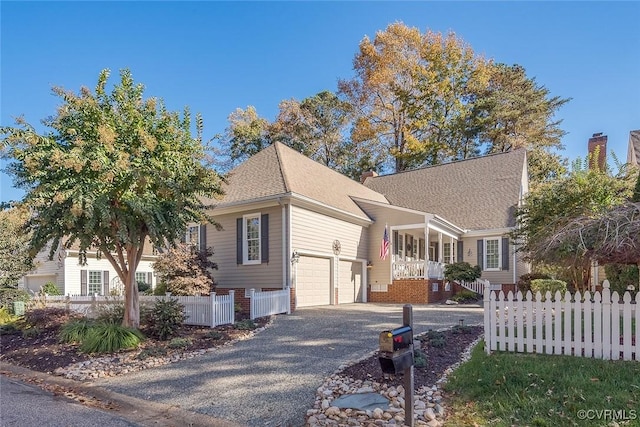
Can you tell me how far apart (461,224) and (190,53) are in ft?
53.2

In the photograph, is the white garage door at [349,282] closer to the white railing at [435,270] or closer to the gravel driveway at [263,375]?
the white railing at [435,270]

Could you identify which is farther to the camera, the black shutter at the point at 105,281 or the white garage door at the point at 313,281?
the black shutter at the point at 105,281

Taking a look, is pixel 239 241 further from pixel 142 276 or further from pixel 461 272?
pixel 142 276

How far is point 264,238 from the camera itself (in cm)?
1530

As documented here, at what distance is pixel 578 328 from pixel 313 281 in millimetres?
11216

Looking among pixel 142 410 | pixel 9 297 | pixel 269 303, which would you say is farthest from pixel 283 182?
pixel 9 297

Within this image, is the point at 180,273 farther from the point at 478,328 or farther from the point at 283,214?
the point at 478,328

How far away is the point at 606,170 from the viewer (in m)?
14.1

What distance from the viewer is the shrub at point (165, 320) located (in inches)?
385

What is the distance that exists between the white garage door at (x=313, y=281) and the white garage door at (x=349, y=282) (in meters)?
0.81

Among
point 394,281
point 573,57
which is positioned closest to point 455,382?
point 573,57

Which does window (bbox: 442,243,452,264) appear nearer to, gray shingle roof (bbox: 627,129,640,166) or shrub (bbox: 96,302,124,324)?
gray shingle roof (bbox: 627,129,640,166)

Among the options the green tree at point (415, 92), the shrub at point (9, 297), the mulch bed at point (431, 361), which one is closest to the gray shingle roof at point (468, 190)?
the green tree at point (415, 92)

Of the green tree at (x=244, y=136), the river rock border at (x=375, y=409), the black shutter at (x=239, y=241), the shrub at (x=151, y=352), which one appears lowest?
the shrub at (x=151, y=352)
